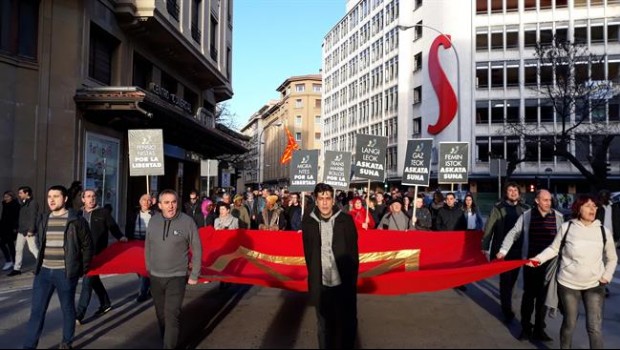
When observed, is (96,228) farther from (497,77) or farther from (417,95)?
(417,95)

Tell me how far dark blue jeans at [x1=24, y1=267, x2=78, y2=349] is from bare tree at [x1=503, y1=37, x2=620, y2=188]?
32.0 m

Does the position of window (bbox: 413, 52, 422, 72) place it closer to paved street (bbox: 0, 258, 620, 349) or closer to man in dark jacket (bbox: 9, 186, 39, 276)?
paved street (bbox: 0, 258, 620, 349)

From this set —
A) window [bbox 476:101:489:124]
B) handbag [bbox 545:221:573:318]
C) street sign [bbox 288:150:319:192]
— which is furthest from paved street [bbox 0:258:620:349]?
window [bbox 476:101:489:124]

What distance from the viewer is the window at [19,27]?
15.5 meters

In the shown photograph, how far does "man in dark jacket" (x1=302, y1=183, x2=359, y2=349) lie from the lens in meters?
5.19

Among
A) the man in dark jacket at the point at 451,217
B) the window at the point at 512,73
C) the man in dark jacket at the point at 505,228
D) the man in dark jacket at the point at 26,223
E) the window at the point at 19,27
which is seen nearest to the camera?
the man in dark jacket at the point at 505,228

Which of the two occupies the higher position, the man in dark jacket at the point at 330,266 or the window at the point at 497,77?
the window at the point at 497,77

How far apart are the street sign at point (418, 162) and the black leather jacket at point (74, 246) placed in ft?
29.2

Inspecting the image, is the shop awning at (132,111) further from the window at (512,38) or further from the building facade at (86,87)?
the window at (512,38)

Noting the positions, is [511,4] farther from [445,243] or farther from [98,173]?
[445,243]

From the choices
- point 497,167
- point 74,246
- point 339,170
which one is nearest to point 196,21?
point 339,170

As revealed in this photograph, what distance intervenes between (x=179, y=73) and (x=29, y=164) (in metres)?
12.2


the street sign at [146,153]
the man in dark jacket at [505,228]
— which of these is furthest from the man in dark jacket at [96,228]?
the man in dark jacket at [505,228]

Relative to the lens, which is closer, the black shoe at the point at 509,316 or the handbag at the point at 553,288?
the handbag at the point at 553,288
